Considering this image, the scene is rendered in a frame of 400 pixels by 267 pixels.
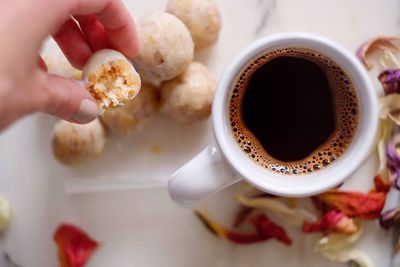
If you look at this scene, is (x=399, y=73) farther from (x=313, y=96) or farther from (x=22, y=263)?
(x=22, y=263)

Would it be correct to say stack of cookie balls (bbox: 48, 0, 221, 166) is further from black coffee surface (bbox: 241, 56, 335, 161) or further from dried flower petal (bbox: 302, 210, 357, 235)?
dried flower petal (bbox: 302, 210, 357, 235)

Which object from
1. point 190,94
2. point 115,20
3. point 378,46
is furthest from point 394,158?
point 115,20

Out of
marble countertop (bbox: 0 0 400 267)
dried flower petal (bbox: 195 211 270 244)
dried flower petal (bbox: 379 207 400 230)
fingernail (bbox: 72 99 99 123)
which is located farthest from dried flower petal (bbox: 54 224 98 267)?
dried flower petal (bbox: 379 207 400 230)

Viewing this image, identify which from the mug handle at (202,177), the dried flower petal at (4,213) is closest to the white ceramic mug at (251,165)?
the mug handle at (202,177)

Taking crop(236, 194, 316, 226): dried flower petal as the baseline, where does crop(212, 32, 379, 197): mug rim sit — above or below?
above

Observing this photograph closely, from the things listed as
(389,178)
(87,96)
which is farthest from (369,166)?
(87,96)

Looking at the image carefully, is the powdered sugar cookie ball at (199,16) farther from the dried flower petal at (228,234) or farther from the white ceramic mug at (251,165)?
the dried flower petal at (228,234)

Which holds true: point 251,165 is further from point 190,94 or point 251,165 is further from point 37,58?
point 37,58
